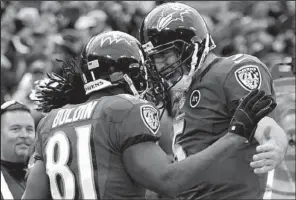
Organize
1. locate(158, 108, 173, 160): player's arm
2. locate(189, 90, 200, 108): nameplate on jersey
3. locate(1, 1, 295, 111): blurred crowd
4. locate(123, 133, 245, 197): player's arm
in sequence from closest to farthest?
1. locate(123, 133, 245, 197): player's arm
2. locate(189, 90, 200, 108): nameplate on jersey
3. locate(158, 108, 173, 160): player's arm
4. locate(1, 1, 295, 111): blurred crowd

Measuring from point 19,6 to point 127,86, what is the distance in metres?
6.60

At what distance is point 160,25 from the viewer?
3.64 meters

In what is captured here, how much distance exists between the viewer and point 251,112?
110 inches

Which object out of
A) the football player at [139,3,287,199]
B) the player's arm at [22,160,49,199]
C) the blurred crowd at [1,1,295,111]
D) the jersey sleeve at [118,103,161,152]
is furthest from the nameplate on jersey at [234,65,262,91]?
the blurred crowd at [1,1,295,111]

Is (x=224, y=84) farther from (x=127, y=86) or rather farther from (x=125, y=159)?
(x=125, y=159)


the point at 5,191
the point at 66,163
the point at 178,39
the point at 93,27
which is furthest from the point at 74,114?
the point at 93,27

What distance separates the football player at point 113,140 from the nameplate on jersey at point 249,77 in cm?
46

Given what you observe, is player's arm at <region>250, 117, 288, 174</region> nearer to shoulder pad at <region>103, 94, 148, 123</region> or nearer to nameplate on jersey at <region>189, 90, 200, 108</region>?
nameplate on jersey at <region>189, 90, 200, 108</region>

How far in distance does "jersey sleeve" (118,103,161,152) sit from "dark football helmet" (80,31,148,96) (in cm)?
26

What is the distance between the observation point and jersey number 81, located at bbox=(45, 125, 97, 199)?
298 cm

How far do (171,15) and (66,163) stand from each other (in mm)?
1055

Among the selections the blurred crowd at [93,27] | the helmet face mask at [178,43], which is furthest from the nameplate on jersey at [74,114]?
the blurred crowd at [93,27]

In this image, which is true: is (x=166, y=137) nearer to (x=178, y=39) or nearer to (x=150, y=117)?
(x=178, y=39)

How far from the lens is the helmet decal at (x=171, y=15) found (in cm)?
364
